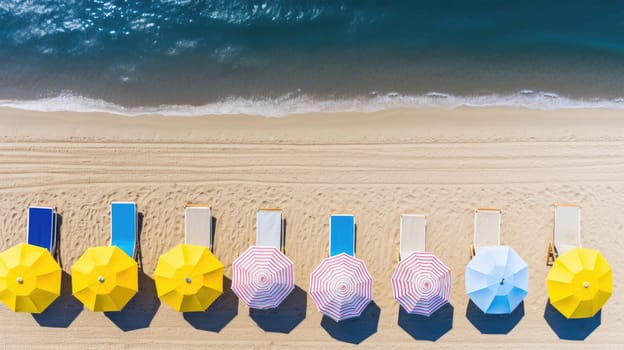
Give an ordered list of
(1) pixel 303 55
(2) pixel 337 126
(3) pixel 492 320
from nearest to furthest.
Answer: (3) pixel 492 320
(2) pixel 337 126
(1) pixel 303 55

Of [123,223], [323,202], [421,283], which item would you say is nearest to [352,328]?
[421,283]

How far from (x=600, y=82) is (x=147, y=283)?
10359 mm

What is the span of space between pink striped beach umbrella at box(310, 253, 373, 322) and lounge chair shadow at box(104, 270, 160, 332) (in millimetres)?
3323

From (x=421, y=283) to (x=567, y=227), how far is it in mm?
3222

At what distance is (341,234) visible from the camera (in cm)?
855

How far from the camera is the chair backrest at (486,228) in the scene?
855 cm

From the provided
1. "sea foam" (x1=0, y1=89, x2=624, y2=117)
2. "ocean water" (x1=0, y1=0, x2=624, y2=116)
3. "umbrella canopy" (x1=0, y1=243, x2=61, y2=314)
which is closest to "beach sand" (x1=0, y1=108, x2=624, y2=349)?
"sea foam" (x1=0, y1=89, x2=624, y2=117)

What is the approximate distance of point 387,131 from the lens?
8883 millimetres

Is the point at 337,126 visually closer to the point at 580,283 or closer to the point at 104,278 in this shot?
the point at 104,278

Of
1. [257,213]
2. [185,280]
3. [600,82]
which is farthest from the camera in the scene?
[600,82]

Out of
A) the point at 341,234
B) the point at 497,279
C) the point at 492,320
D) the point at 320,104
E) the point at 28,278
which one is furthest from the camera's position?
the point at 320,104

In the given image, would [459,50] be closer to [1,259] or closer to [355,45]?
[355,45]

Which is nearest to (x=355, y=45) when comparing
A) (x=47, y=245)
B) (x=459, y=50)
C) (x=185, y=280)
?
(x=459, y=50)

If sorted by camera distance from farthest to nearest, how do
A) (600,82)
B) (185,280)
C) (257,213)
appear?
(600,82) < (257,213) < (185,280)
